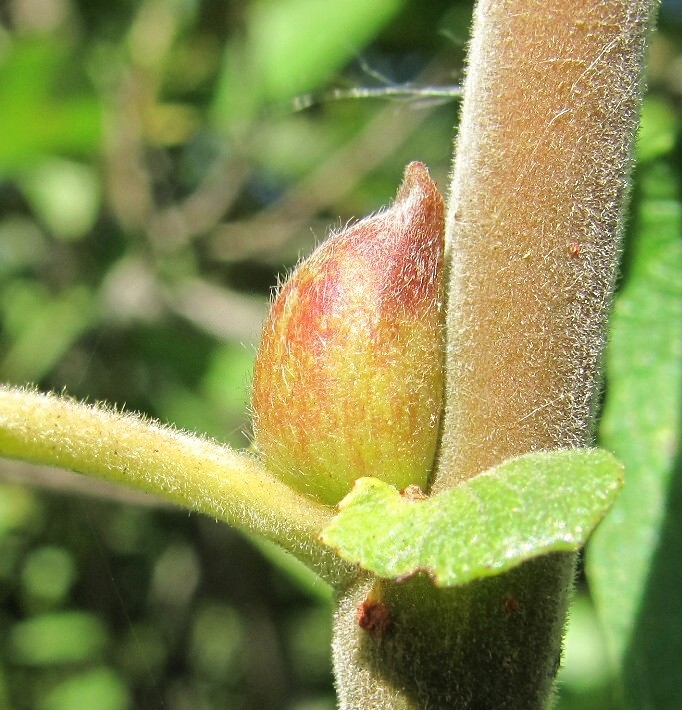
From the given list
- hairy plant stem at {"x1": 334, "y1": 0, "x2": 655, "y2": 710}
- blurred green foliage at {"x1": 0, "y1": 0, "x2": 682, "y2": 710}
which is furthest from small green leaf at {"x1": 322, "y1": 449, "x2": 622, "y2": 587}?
blurred green foliage at {"x1": 0, "y1": 0, "x2": 682, "y2": 710}

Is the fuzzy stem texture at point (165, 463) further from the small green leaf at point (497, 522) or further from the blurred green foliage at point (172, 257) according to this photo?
the blurred green foliage at point (172, 257)

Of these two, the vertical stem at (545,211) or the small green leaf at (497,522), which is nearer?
the small green leaf at (497,522)

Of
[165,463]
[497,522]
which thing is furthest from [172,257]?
[497,522]

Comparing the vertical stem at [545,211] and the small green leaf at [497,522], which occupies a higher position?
the vertical stem at [545,211]

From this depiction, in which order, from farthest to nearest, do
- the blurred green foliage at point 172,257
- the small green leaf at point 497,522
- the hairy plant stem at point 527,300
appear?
1. the blurred green foliage at point 172,257
2. the hairy plant stem at point 527,300
3. the small green leaf at point 497,522

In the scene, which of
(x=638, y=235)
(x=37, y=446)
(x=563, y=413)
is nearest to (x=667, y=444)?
(x=638, y=235)

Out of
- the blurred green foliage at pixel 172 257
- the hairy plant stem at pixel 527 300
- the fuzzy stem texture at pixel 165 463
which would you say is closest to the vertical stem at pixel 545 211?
the hairy plant stem at pixel 527 300
